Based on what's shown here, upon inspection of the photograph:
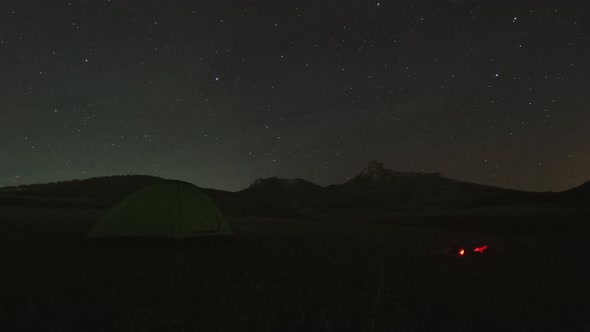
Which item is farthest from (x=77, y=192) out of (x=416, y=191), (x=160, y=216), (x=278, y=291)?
(x=416, y=191)

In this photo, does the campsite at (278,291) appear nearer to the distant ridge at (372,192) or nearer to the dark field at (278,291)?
the dark field at (278,291)

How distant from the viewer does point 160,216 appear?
1155 cm

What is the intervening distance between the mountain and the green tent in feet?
243

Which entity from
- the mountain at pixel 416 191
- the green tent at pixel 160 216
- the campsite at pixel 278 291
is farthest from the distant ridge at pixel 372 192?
the campsite at pixel 278 291

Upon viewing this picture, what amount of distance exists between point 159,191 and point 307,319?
27.3ft

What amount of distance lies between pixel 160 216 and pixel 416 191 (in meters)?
112

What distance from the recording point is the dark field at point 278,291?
186 inches

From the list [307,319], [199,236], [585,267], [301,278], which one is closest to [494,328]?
[307,319]

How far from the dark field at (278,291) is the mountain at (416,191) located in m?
75.7

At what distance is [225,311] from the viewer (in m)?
4.94

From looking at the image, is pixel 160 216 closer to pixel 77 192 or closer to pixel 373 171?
pixel 77 192

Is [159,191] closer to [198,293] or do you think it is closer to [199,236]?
[199,236]

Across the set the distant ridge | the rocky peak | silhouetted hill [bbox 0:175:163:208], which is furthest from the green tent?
the rocky peak

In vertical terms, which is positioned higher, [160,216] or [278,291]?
Result: [160,216]
